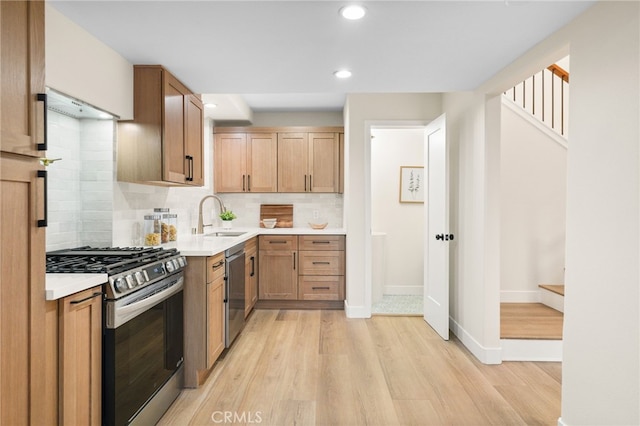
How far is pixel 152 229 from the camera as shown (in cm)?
320

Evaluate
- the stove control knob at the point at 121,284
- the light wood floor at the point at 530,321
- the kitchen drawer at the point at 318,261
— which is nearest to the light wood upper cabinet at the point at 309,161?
the kitchen drawer at the point at 318,261

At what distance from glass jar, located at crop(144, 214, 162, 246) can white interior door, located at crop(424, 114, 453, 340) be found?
2522mm

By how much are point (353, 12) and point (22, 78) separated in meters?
1.47

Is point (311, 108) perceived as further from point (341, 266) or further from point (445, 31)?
point (445, 31)

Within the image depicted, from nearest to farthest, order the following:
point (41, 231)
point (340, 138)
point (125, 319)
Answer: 1. point (41, 231)
2. point (125, 319)
3. point (340, 138)

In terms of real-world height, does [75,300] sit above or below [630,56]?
below

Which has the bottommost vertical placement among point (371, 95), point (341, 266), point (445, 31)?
point (341, 266)

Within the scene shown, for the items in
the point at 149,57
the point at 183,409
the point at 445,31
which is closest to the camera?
the point at 445,31

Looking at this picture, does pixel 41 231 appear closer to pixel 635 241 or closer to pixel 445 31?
pixel 445 31

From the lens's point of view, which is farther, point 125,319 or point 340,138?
point 340,138

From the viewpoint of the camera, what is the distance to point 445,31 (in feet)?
7.21

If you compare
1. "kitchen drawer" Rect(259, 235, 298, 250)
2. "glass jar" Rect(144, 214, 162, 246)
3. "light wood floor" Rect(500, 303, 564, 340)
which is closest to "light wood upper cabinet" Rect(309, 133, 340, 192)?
"kitchen drawer" Rect(259, 235, 298, 250)

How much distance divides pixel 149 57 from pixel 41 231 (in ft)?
5.16

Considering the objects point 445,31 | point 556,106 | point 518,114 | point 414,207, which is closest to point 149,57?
point 445,31
